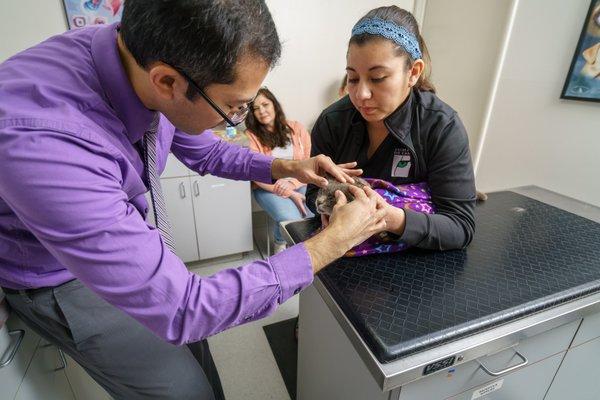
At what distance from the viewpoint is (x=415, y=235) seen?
0.86 m

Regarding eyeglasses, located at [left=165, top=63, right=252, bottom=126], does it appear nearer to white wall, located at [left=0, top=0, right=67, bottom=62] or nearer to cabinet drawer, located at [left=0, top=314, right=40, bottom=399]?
cabinet drawer, located at [left=0, top=314, right=40, bottom=399]

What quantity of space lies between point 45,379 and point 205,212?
4.63 feet

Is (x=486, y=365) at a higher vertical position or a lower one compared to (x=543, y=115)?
lower

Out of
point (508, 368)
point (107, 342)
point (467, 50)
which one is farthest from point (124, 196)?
point (467, 50)

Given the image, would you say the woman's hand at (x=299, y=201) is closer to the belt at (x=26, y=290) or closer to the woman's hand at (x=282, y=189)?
the woman's hand at (x=282, y=189)

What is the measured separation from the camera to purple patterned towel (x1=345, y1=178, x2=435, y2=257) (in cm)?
91

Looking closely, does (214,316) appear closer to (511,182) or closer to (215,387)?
(215,387)

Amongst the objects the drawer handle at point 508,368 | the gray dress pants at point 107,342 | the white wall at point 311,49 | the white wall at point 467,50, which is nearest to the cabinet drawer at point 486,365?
the drawer handle at point 508,368

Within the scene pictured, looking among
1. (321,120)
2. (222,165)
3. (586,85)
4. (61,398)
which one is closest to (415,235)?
(321,120)

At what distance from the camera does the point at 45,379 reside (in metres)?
0.91

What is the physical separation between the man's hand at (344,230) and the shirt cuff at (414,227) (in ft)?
0.28

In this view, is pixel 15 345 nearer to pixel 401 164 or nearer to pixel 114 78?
pixel 114 78

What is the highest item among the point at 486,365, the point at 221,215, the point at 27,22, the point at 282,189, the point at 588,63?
the point at 27,22

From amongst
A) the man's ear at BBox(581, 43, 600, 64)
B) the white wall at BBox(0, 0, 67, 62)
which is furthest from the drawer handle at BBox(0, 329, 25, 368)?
the man's ear at BBox(581, 43, 600, 64)
